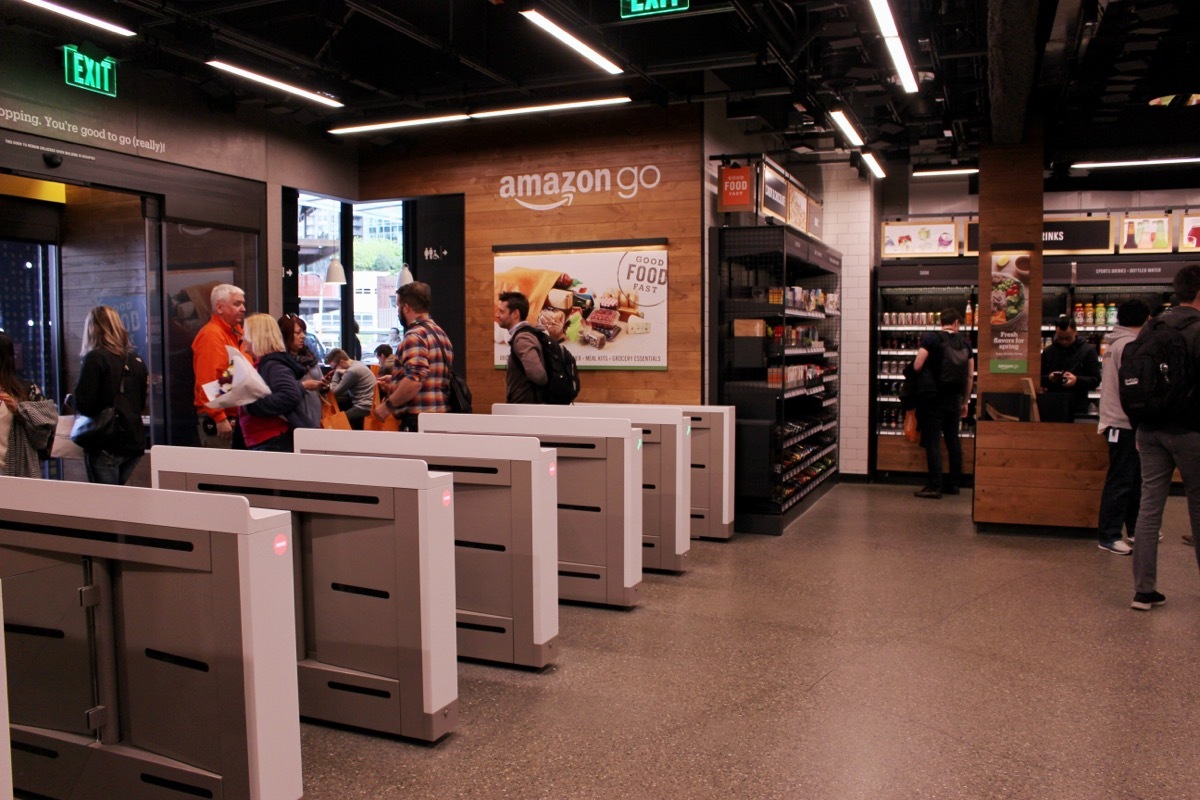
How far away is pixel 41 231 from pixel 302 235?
6.13 meters

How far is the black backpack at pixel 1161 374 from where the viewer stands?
4.68m

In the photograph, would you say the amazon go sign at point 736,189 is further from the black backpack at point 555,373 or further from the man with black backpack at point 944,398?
the man with black backpack at point 944,398

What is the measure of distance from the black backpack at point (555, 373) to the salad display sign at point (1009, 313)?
401 cm

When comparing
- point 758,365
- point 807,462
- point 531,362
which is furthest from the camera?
point 807,462

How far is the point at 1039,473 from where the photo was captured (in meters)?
7.01

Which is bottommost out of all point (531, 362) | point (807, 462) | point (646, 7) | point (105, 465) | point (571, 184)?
point (807, 462)

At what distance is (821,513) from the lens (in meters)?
8.15

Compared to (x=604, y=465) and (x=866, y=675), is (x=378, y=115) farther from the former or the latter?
(x=866, y=675)

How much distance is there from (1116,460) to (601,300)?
4.07 m

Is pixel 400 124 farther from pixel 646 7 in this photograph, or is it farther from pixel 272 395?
pixel 272 395

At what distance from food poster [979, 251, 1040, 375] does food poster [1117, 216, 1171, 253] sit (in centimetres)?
290

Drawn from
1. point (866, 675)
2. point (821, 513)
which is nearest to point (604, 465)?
point (866, 675)

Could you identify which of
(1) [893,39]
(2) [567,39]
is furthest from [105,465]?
(1) [893,39]

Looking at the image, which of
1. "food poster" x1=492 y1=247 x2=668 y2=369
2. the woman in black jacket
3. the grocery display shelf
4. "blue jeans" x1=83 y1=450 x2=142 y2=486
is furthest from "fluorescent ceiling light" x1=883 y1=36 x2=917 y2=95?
"blue jeans" x1=83 y1=450 x2=142 y2=486
